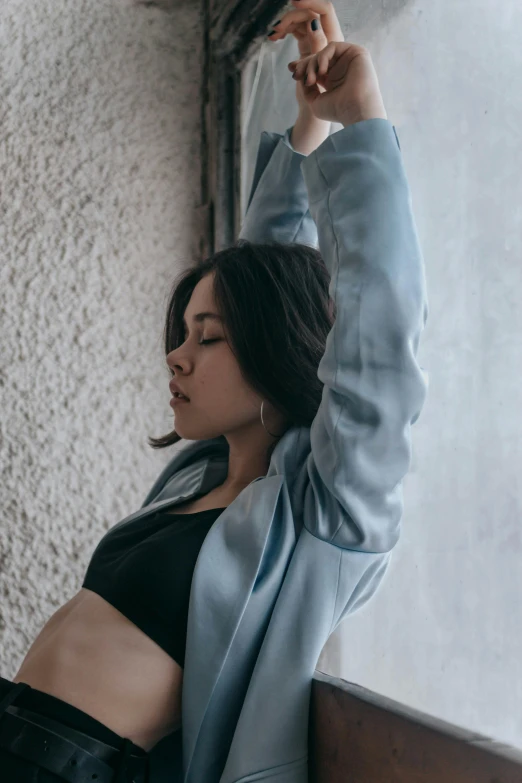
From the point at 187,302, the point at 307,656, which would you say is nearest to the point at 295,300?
the point at 187,302

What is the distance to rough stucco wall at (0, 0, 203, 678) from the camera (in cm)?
107

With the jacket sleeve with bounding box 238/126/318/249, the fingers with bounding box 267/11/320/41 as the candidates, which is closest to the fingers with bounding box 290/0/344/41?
the fingers with bounding box 267/11/320/41

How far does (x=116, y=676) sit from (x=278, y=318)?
36 centimetres

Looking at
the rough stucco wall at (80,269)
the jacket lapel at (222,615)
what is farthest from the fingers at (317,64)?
the rough stucco wall at (80,269)

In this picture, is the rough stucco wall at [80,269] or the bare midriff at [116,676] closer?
the bare midriff at [116,676]

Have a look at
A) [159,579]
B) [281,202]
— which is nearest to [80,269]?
[281,202]

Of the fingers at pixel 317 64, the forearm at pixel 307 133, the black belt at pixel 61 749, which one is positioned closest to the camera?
the black belt at pixel 61 749

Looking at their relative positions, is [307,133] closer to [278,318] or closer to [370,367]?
[278,318]

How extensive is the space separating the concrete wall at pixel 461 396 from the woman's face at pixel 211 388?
0.68 ft

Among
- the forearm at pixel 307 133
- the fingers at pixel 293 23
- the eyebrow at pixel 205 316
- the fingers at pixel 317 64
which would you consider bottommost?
the eyebrow at pixel 205 316

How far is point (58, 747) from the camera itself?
599 mm

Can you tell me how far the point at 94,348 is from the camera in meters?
1.12

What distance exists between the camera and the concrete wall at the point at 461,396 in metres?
0.67

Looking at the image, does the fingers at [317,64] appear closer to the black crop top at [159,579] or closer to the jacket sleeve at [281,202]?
the jacket sleeve at [281,202]
